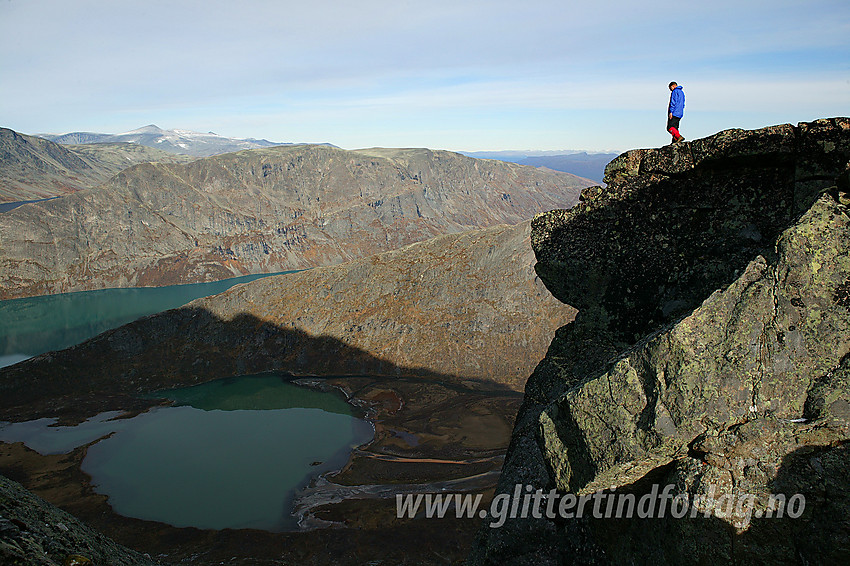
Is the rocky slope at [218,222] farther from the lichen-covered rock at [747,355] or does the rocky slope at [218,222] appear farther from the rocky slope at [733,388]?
the lichen-covered rock at [747,355]

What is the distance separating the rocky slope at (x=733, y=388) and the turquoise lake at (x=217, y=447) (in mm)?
23456

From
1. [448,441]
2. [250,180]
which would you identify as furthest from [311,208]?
[448,441]

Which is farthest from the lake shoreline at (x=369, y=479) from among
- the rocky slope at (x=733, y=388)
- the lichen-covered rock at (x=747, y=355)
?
the lichen-covered rock at (x=747, y=355)

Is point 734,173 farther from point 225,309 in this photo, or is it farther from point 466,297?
point 225,309

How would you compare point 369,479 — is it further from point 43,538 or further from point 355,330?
point 43,538

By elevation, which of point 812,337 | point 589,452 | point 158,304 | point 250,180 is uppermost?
point 250,180

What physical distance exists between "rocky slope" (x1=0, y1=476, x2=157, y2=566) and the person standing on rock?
13.3 metres

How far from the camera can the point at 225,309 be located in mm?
55031

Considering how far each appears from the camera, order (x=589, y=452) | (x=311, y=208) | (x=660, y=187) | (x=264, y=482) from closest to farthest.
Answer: (x=589, y=452) → (x=660, y=187) → (x=264, y=482) → (x=311, y=208)

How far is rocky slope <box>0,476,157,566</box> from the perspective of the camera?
5873 mm

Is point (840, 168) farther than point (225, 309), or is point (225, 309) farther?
point (225, 309)

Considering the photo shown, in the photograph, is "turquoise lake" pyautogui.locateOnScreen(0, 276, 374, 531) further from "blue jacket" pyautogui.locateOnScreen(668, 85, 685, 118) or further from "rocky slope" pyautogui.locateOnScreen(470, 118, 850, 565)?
"blue jacket" pyautogui.locateOnScreen(668, 85, 685, 118)

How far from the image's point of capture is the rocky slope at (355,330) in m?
48.4

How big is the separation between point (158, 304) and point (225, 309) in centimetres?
5616
